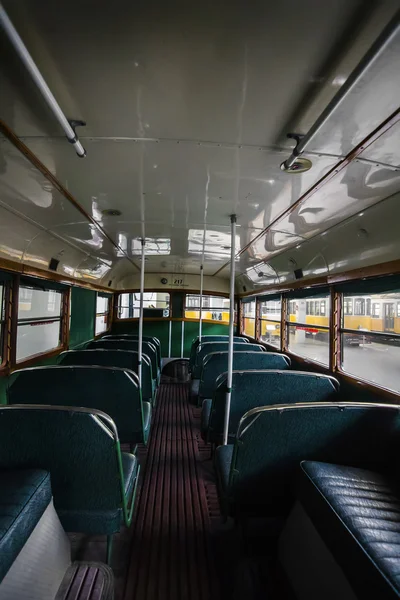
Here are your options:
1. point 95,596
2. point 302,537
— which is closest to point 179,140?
point 302,537

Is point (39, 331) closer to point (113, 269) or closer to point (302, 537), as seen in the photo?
point (113, 269)

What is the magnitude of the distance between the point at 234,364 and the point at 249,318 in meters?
4.14

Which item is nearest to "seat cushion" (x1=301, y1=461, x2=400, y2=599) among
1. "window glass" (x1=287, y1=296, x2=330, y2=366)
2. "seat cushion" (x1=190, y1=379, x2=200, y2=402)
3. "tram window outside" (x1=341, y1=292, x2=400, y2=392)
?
"tram window outside" (x1=341, y1=292, x2=400, y2=392)

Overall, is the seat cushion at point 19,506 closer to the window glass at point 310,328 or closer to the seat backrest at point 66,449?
the seat backrest at point 66,449

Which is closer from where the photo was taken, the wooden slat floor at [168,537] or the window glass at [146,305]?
the wooden slat floor at [168,537]

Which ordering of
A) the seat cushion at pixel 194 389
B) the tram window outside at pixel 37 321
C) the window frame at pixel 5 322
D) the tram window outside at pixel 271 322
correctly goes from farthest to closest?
the tram window outside at pixel 271 322
the seat cushion at pixel 194 389
the tram window outside at pixel 37 321
the window frame at pixel 5 322

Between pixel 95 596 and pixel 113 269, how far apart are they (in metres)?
5.89

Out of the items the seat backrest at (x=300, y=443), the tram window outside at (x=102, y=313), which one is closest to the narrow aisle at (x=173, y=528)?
the seat backrest at (x=300, y=443)

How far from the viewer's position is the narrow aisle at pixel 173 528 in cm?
165

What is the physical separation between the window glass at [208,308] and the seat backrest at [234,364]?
4.35 meters

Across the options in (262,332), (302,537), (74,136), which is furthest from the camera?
(262,332)

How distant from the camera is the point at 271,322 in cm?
580

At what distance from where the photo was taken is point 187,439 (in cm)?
370

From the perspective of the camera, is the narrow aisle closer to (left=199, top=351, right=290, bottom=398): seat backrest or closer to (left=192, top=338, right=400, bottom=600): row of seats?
(left=192, top=338, right=400, bottom=600): row of seats
